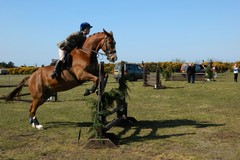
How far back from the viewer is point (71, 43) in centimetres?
942

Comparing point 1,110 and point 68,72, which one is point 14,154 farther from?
point 1,110

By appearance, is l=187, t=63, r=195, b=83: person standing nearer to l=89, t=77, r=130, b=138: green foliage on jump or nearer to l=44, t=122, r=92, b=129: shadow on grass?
l=44, t=122, r=92, b=129: shadow on grass

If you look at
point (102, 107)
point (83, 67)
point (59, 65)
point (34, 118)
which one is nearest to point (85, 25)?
point (83, 67)

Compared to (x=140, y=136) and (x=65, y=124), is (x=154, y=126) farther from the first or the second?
(x=65, y=124)

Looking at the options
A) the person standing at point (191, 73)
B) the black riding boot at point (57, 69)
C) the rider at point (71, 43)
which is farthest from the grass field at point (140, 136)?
the person standing at point (191, 73)

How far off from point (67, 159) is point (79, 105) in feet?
29.9

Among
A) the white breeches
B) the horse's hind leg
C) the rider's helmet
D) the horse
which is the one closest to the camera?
the horse

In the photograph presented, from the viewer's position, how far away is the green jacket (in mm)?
9359

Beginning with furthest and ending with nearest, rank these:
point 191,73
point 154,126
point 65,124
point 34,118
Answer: point 191,73, point 65,124, point 34,118, point 154,126

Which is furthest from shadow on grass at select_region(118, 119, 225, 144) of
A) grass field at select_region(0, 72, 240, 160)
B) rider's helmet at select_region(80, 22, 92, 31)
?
rider's helmet at select_region(80, 22, 92, 31)

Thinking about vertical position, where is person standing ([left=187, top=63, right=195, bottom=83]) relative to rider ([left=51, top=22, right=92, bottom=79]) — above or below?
below

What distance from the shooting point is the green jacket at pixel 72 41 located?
30.7 feet

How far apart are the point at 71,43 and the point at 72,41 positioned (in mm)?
60

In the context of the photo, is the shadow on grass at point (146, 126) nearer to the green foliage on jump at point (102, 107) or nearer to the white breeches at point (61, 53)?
the green foliage on jump at point (102, 107)
